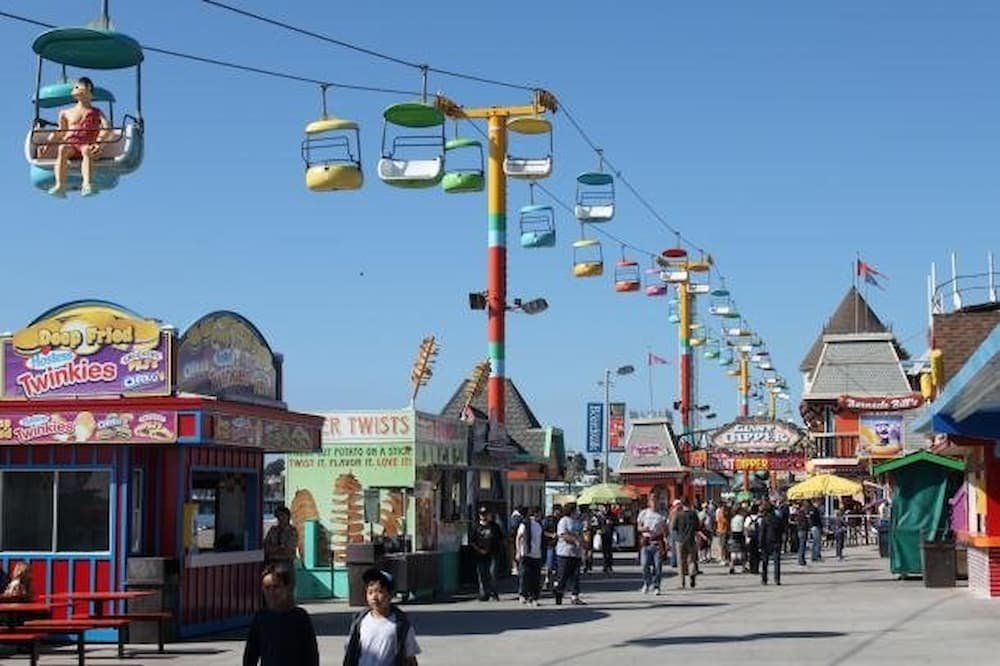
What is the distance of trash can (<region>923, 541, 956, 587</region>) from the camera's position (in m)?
28.5

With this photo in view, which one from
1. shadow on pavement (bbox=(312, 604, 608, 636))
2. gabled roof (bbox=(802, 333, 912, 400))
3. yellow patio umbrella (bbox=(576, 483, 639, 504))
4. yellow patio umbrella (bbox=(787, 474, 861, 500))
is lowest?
shadow on pavement (bbox=(312, 604, 608, 636))

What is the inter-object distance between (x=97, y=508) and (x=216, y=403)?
223 centimetres

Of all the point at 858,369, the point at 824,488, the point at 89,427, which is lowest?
the point at 824,488

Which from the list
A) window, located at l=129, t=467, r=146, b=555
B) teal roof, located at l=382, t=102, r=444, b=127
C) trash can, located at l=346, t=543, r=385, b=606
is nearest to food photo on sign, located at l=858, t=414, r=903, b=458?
trash can, located at l=346, t=543, r=385, b=606

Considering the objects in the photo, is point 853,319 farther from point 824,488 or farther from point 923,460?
point 923,460

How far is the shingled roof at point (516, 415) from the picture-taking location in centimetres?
5147

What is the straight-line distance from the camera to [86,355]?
20.4 metres

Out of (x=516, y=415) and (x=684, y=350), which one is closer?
(x=516, y=415)

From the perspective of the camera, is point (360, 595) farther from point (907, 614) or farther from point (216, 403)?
point (907, 614)

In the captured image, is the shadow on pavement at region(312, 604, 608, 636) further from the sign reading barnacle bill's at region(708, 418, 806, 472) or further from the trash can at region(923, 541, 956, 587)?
the sign reading barnacle bill's at region(708, 418, 806, 472)

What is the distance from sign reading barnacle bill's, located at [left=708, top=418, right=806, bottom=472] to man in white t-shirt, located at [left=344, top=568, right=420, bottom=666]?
171 ft

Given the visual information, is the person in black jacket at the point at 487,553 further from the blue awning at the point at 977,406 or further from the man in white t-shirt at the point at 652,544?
the blue awning at the point at 977,406

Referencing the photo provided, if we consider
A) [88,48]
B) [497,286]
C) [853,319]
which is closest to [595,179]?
[497,286]

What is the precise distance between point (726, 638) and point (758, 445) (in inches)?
1666
